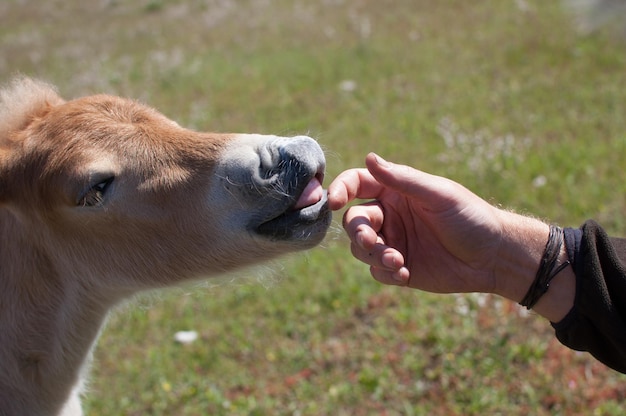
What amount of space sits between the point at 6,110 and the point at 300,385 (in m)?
2.72

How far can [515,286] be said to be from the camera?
266cm

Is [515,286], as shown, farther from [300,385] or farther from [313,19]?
[313,19]

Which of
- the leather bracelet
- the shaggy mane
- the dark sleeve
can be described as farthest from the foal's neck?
the dark sleeve

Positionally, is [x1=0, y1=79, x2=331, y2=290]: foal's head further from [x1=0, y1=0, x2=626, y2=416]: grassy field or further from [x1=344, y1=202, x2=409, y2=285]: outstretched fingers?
[x1=0, y1=0, x2=626, y2=416]: grassy field

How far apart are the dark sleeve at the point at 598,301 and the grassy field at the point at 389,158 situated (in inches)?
41.3

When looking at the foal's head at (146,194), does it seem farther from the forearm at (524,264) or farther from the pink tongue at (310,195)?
the forearm at (524,264)

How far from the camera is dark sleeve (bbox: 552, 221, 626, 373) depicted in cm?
238

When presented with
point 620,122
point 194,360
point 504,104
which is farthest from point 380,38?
point 194,360

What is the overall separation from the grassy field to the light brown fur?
0.32 m

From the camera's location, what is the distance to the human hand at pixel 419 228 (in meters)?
2.44

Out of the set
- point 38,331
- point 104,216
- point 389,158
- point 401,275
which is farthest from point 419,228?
point 389,158

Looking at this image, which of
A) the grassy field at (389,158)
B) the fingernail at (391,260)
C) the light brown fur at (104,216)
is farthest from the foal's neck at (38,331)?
the fingernail at (391,260)

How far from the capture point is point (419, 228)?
2.82 meters

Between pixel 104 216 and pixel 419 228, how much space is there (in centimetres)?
144
